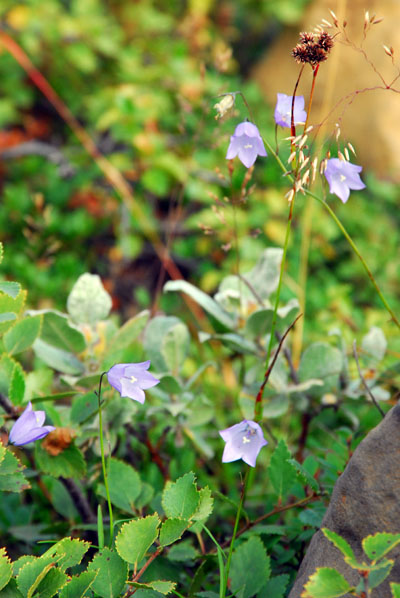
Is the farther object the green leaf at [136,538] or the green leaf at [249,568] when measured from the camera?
the green leaf at [249,568]

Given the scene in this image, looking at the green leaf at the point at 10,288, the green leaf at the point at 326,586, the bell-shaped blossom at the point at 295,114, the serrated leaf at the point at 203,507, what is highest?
the bell-shaped blossom at the point at 295,114

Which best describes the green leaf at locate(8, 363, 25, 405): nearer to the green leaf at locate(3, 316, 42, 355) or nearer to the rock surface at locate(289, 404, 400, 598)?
the green leaf at locate(3, 316, 42, 355)

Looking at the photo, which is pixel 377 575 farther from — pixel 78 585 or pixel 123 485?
pixel 123 485

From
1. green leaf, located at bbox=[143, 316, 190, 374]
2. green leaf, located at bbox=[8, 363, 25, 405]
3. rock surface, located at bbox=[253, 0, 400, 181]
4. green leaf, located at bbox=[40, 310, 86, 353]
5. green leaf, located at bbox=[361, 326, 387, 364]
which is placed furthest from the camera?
rock surface, located at bbox=[253, 0, 400, 181]

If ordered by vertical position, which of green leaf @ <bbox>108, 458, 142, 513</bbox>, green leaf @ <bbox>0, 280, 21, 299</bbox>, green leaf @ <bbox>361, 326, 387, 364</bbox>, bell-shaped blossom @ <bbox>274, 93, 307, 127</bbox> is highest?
bell-shaped blossom @ <bbox>274, 93, 307, 127</bbox>

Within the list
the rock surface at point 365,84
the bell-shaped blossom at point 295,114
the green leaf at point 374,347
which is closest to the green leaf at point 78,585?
the bell-shaped blossom at point 295,114

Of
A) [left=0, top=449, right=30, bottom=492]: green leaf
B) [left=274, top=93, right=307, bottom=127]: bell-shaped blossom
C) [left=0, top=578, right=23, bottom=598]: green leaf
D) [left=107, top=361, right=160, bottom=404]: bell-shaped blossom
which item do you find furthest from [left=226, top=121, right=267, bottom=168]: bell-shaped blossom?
[left=0, top=578, right=23, bottom=598]: green leaf

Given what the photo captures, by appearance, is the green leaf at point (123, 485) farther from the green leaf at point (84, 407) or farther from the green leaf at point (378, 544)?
the green leaf at point (378, 544)
